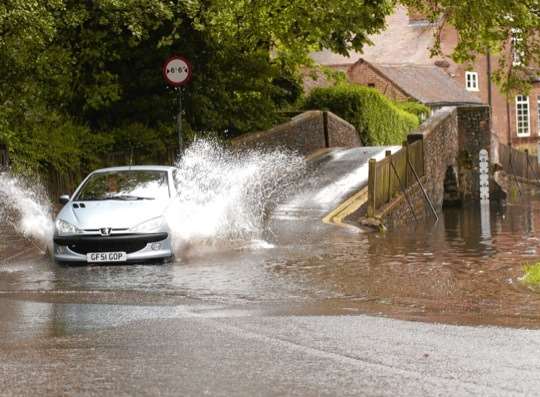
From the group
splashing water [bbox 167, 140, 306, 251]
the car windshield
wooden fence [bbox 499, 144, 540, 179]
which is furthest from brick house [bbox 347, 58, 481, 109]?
the car windshield

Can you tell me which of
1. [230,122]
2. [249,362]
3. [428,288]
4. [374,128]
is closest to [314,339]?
[249,362]

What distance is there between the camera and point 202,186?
19938 millimetres

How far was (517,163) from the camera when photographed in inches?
1918

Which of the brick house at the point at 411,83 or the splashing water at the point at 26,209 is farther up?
the brick house at the point at 411,83

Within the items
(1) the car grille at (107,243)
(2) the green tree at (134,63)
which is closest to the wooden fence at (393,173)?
(2) the green tree at (134,63)

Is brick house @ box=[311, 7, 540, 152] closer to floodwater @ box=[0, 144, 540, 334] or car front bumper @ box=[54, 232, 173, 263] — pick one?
floodwater @ box=[0, 144, 540, 334]

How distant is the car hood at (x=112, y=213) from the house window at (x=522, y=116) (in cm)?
6925

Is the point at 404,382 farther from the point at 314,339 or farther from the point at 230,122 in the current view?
the point at 230,122

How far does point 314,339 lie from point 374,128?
33.1 m

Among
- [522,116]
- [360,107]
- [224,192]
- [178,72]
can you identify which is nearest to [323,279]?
[224,192]

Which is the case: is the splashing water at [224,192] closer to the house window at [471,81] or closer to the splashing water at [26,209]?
the splashing water at [26,209]

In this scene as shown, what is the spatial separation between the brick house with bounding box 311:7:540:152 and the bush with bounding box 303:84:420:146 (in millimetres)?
29667

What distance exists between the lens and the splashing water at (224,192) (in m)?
17.8

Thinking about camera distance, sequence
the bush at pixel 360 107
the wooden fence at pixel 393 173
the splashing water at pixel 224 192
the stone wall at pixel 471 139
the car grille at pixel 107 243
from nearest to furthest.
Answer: the car grille at pixel 107 243 → the splashing water at pixel 224 192 → the wooden fence at pixel 393 173 → the stone wall at pixel 471 139 → the bush at pixel 360 107
